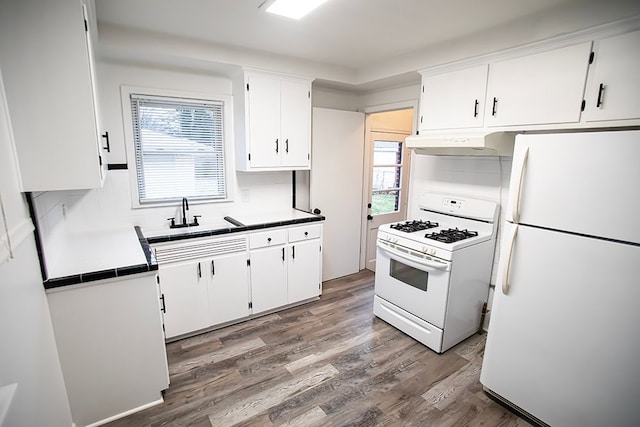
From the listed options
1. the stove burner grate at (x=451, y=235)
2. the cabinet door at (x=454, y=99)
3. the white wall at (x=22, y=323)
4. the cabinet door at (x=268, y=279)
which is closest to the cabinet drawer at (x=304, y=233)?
the cabinet door at (x=268, y=279)

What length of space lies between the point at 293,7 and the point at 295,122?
1.27 m

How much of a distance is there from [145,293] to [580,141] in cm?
255

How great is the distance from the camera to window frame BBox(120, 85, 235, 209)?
266cm

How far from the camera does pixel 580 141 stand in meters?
1.60

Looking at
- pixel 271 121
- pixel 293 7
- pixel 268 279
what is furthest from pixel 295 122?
pixel 268 279

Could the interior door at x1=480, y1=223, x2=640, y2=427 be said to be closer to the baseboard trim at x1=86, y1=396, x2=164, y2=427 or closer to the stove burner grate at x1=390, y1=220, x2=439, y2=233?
the stove burner grate at x1=390, y1=220, x2=439, y2=233

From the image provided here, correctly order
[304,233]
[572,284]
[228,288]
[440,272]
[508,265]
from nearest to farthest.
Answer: [572,284], [508,265], [440,272], [228,288], [304,233]

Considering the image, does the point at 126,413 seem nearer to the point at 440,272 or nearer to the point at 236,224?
the point at 236,224

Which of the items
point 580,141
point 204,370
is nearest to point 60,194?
point 204,370

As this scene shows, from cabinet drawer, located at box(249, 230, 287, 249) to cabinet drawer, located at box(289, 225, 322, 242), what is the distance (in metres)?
0.09

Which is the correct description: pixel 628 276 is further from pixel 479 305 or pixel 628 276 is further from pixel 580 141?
pixel 479 305

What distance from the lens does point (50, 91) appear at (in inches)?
56.8

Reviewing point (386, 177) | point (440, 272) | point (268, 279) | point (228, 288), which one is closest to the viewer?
point (440, 272)

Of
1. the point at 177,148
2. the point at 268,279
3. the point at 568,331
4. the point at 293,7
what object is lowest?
the point at 268,279
